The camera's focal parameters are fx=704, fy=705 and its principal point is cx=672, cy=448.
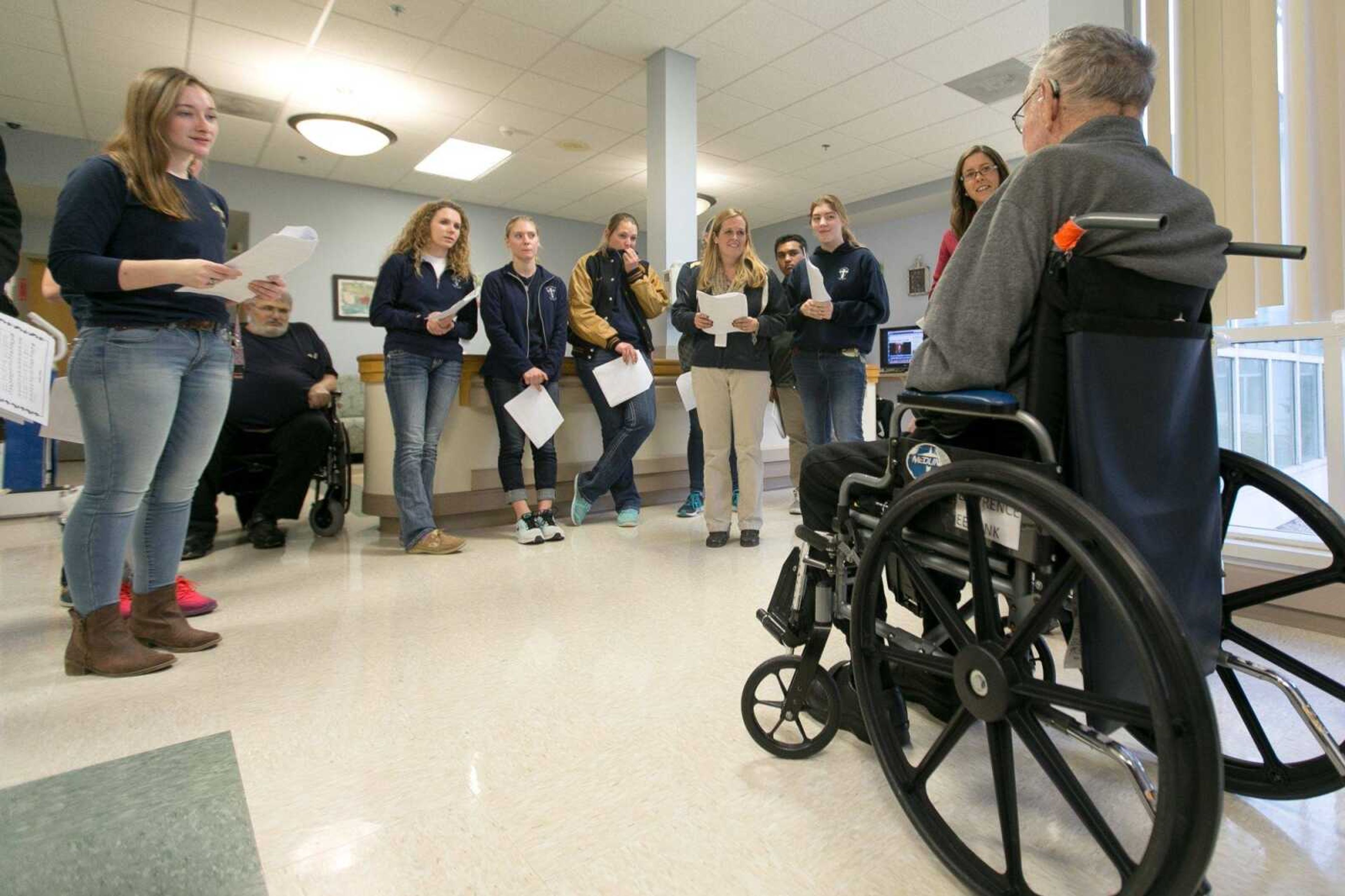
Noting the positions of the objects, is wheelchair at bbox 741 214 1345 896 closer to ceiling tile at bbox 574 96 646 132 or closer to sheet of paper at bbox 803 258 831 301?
sheet of paper at bbox 803 258 831 301

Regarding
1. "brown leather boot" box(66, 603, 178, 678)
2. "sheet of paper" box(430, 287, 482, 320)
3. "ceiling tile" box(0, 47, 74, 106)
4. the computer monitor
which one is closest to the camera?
"brown leather boot" box(66, 603, 178, 678)

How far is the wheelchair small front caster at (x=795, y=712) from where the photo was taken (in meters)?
1.10

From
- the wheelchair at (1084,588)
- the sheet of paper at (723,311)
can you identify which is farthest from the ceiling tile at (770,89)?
the wheelchair at (1084,588)

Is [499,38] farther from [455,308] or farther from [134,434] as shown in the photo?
[134,434]

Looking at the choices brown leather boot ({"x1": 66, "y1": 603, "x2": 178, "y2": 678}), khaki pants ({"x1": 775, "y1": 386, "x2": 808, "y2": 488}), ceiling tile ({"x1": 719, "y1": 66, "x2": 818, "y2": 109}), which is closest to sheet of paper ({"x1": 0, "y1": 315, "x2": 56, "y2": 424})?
brown leather boot ({"x1": 66, "y1": 603, "x2": 178, "y2": 678})

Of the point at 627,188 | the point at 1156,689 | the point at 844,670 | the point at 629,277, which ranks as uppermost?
the point at 627,188

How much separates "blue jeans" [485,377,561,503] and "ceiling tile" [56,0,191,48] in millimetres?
3081

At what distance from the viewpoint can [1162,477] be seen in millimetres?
826

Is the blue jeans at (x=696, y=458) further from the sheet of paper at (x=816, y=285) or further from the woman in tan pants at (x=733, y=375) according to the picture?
the sheet of paper at (x=816, y=285)

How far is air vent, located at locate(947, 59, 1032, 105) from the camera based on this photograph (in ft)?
15.2

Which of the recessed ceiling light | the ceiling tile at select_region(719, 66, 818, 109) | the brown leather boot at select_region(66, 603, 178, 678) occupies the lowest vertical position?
the brown leather boot at select_region(66, 603, 178, 678)

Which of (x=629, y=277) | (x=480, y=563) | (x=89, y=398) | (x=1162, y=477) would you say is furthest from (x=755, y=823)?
(x=629, y=277)

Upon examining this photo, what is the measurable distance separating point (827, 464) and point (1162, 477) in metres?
0.45

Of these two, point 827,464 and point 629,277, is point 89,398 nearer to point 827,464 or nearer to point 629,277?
point 827,464
